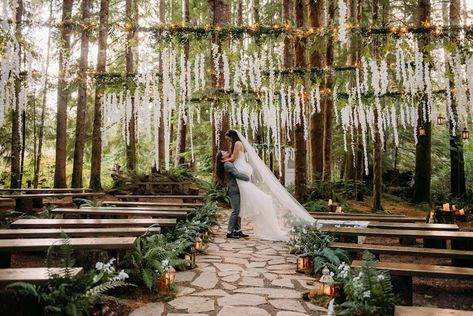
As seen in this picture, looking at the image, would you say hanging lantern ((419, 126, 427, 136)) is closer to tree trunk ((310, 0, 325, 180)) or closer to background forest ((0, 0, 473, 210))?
background forest ((0, 0, 473, 210))

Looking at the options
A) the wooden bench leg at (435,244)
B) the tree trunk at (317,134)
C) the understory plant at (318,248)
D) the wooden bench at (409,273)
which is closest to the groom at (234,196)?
the understory plant at (318,248)

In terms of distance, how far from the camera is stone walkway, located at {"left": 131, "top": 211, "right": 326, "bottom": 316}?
3.91 metres

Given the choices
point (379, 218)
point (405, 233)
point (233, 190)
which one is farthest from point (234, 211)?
point (405, 233)

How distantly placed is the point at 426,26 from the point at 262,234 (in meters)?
5.61

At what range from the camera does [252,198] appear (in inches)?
327

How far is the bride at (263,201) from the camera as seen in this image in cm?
824

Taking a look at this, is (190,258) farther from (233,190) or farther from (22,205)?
(22,205)

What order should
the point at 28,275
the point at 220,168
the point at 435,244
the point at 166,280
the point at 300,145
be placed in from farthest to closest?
the point at 300,145
the point at 220,168
the point at 435,244
the point at 166,280
the point at 28,275

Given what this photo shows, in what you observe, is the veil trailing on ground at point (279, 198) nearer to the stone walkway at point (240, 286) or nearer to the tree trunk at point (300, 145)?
the stone walkway at point (240, 286)

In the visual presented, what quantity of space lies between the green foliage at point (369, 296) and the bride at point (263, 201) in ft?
14.9

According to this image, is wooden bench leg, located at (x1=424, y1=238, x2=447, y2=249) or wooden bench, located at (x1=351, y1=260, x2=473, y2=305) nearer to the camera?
wooden bench, located at (x1=351, y1=260, x2=473, y2=305)

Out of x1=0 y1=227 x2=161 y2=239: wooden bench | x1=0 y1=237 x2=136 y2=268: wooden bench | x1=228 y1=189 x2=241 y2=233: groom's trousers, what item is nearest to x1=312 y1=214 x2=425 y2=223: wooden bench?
x1=228 y1=189 x2=241 y2=233: groom's trousers

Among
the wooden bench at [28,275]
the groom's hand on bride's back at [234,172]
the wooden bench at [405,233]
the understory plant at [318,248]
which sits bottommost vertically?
the understory plant at [318,248]

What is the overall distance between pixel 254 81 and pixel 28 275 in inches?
387
